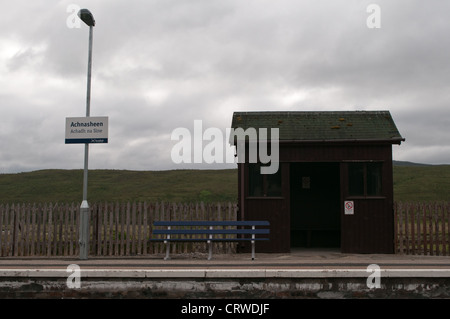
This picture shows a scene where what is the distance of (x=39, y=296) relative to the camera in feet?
27.1

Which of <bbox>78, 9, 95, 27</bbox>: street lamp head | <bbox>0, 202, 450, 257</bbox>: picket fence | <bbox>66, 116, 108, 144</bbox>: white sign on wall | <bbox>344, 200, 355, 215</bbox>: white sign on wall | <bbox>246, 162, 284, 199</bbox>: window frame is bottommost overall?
<bbox>0, 202, 450, 257</bbox>: picket fence

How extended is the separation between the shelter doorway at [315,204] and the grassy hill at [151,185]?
27.2m

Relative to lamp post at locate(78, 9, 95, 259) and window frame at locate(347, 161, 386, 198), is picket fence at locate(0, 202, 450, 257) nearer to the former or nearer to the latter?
window frame at locate(347, 161, 386, 198)

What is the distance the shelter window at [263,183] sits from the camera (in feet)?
44.8

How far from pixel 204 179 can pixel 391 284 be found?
51603 millimetres

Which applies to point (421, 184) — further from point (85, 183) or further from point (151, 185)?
point (85, 183)

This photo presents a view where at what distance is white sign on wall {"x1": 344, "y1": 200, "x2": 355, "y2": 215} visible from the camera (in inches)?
532

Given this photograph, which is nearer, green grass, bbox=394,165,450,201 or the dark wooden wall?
the dark wooden wall

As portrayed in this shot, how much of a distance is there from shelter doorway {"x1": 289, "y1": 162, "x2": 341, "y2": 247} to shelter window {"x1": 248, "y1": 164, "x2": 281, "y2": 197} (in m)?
2.08

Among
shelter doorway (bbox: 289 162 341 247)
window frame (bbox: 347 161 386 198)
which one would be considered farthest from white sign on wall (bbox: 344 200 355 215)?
shelter doorway (bbox: 289 162 341 247)

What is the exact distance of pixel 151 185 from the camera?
56312 millimetres

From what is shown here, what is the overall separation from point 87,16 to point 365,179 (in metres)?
9.11
